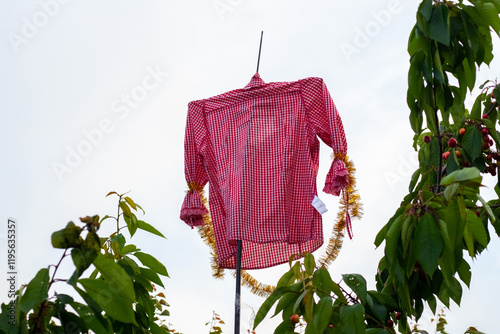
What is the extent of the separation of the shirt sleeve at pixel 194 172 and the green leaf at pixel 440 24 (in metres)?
1.28

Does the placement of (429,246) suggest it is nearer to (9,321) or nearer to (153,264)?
(153,264)

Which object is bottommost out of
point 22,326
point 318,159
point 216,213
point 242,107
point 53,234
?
point 22,326

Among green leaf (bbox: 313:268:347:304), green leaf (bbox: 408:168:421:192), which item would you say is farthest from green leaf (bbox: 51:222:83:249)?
green leaf (bbox: 408:168:421:192)

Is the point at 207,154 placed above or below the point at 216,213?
above

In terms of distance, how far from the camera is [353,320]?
1.43 m

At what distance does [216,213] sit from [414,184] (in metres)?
0.85

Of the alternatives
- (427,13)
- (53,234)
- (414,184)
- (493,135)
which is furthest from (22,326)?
(493,135)

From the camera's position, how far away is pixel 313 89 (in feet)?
8.34

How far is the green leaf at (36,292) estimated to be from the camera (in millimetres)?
928

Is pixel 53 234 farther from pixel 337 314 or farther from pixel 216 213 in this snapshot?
pixel 216 213

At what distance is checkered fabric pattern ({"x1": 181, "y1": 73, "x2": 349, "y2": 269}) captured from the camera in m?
2.44

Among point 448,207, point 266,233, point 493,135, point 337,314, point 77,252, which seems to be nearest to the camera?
point 77,252

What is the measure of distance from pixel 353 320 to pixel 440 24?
27.0 inches

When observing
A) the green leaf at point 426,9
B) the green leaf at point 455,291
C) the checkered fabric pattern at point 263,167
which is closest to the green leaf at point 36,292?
the green leaf at point 455,291
